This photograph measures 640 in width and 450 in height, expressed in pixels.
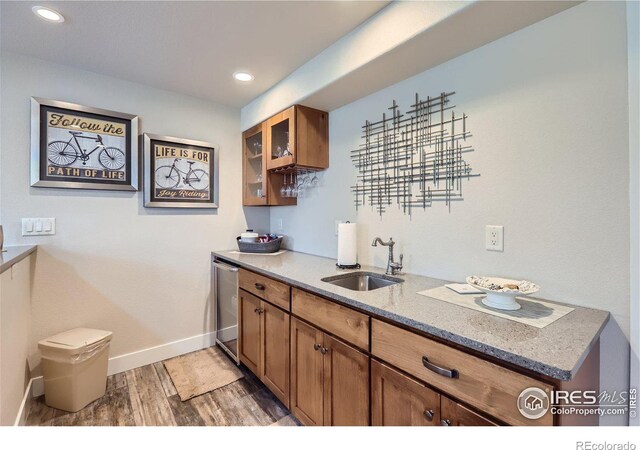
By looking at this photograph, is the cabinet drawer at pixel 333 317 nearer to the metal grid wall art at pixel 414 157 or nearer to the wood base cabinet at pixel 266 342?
the wood base cabinet at pixel 266 342

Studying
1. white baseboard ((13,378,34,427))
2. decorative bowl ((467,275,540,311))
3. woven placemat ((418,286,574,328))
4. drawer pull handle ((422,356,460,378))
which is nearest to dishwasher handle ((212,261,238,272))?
white baseboard ((13,378,34,427))

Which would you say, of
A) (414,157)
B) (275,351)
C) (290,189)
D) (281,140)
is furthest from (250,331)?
(414,157)

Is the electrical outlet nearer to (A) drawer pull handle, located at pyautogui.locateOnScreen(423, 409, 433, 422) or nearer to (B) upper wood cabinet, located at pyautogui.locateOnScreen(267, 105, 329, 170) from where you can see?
(A) drawer pull handle, located at pyautogui.locateOnScreen(423, 409, 433, 422)

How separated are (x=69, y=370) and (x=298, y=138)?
7.23 ft

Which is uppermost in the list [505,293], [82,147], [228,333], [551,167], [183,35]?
[183,35]

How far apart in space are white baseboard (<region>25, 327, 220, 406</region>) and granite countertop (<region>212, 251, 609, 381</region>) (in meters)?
1.49

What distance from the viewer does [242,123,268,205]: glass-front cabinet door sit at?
259cm

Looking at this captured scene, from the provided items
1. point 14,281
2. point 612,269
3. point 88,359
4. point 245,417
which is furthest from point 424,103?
point 88,359

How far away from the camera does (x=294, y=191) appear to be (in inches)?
102

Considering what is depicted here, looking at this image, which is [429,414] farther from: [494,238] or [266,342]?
[266,342]

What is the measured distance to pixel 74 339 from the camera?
1.89m

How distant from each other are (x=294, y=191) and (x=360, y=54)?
1.28 m

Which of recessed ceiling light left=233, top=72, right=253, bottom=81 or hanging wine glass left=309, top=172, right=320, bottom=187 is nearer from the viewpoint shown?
recessed ceiling light left=233, top=72, right=253, bottom=81
